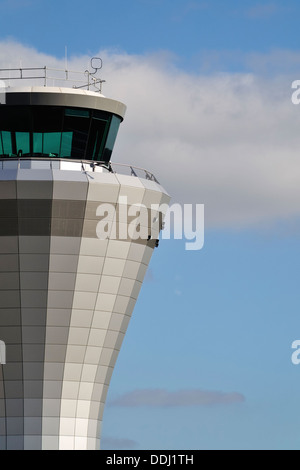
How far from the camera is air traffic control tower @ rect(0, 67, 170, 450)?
8200 cm

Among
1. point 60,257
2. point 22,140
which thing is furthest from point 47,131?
point 60,257

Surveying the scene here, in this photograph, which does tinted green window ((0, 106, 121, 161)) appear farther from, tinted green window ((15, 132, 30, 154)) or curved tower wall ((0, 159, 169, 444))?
curved tower wall ((0, 159, 169, 444))

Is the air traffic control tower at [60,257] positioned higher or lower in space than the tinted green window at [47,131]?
lower

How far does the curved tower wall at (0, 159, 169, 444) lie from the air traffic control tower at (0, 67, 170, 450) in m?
0.06

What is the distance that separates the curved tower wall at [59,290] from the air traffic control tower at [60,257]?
0.19ft

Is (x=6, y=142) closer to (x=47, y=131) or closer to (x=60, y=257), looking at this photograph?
(x=47, y=131)

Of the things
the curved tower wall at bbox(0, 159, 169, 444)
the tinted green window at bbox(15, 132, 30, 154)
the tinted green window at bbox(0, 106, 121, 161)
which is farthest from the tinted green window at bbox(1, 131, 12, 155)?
the curved tower wall at bbox(0, 159, 169, 444)

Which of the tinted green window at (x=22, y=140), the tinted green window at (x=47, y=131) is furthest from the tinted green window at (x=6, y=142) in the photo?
the tinted green window at (x=22, y=140)

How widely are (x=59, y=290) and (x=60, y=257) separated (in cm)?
194

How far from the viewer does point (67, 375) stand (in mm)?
83875

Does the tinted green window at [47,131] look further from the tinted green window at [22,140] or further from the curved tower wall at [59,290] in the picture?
the curved tower wall at [59,290]

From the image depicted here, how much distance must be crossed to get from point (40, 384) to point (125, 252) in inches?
360

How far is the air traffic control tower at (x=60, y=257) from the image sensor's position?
8200cm
